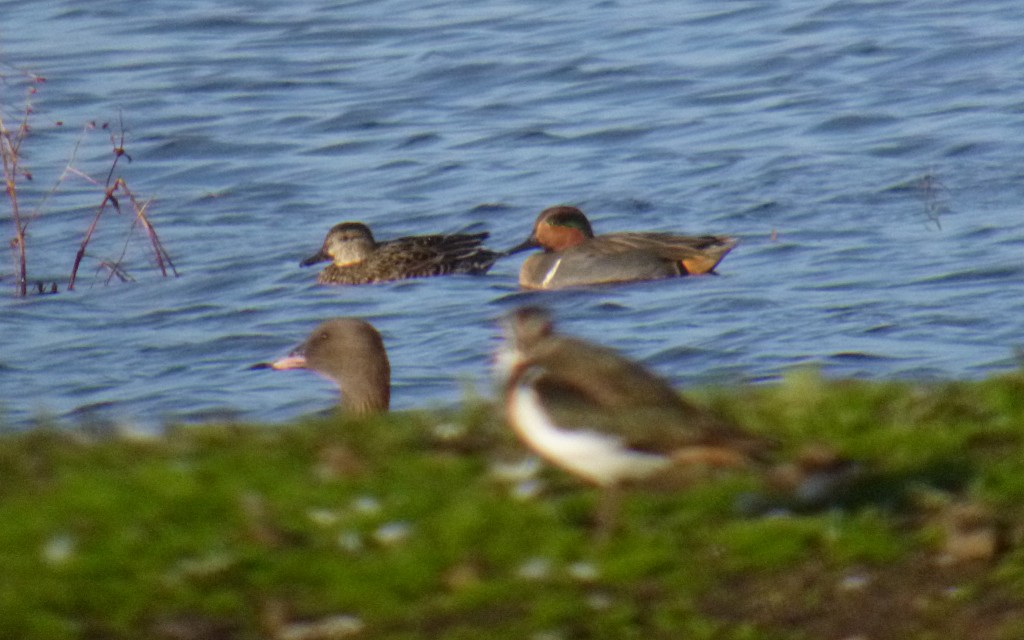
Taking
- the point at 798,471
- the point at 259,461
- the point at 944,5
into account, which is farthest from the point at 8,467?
the point at 944,5

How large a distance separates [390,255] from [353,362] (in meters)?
8.23

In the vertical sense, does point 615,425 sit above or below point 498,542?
above

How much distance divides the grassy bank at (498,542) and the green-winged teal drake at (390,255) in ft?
36.5

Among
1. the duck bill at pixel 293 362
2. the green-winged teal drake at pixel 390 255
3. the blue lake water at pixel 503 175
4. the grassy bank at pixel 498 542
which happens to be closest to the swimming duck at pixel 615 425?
the grassy bank at pixel 498 542

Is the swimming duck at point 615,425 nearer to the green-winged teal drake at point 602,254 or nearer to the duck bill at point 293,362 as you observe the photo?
the duck bill at point 293,362

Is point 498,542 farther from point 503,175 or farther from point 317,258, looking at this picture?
point 503,175

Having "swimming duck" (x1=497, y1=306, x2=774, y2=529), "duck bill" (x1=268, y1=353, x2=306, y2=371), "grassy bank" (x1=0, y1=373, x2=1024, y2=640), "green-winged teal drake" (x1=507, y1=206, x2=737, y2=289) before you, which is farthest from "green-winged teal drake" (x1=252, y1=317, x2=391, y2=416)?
"green-winged teal drake" (x1=507, y1=206, x2=737, y2=289)

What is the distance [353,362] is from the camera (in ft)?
34.9

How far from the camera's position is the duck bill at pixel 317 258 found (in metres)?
19.0

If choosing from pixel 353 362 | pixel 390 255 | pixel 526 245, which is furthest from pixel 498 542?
pixel 526 245

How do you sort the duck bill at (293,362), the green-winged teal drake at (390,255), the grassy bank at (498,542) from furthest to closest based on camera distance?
the green-winged teal drake at (390,255) → the duck bill at (293,362) → the grassy bank at (498,542)

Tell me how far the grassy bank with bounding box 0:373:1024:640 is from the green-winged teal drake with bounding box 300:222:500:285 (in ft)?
36.5

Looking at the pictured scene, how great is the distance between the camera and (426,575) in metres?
6.08

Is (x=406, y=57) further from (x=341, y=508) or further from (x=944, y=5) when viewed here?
(x=341, y=508)
